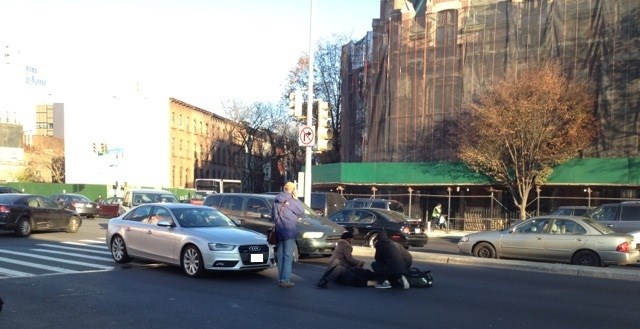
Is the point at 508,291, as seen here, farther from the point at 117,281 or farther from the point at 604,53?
the point at 604,53

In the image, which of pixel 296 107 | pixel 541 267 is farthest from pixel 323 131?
pixel 541 267

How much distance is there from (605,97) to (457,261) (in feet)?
73.2

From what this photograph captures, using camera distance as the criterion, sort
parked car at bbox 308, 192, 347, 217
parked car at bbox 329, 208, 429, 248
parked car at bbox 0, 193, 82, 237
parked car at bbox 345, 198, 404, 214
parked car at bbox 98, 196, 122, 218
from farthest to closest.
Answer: parked car at bbox 98, 196, 122, 218
parked car at bbox 308, 192, 347, 217
parked car at bbox 345, 198, 404, 214
parked car at bbox 0, 193, 82, 237
parked car at bbox 329, 208, 429, 248

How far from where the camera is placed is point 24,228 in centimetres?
2167

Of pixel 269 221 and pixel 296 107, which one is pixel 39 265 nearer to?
pixel 269 221

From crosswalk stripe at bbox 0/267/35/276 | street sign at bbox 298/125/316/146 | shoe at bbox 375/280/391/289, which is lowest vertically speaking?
crosswalk stripe at bbox 0/267/35/276

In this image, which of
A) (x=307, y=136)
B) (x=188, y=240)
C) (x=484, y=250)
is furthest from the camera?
(x=307, y=136)

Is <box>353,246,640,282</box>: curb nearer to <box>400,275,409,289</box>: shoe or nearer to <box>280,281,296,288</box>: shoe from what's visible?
<box>400,275,409,289</box>: shoe

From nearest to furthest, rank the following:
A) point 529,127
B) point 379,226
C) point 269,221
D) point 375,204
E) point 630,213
→ 1. point 269,221
2. point 630,213
3. point 379,226
4. point 375,204
5. point 529,127

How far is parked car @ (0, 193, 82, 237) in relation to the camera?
2131cm

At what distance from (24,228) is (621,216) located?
19.1 meters

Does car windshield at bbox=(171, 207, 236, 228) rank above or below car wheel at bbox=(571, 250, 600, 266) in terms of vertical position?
above

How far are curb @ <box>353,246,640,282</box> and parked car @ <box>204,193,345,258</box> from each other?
7.17 ft

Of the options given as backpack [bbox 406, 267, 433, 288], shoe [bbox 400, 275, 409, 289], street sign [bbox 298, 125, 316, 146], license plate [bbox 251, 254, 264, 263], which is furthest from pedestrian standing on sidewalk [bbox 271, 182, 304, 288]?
street sign [bbox 298, 125, 316, 146]
